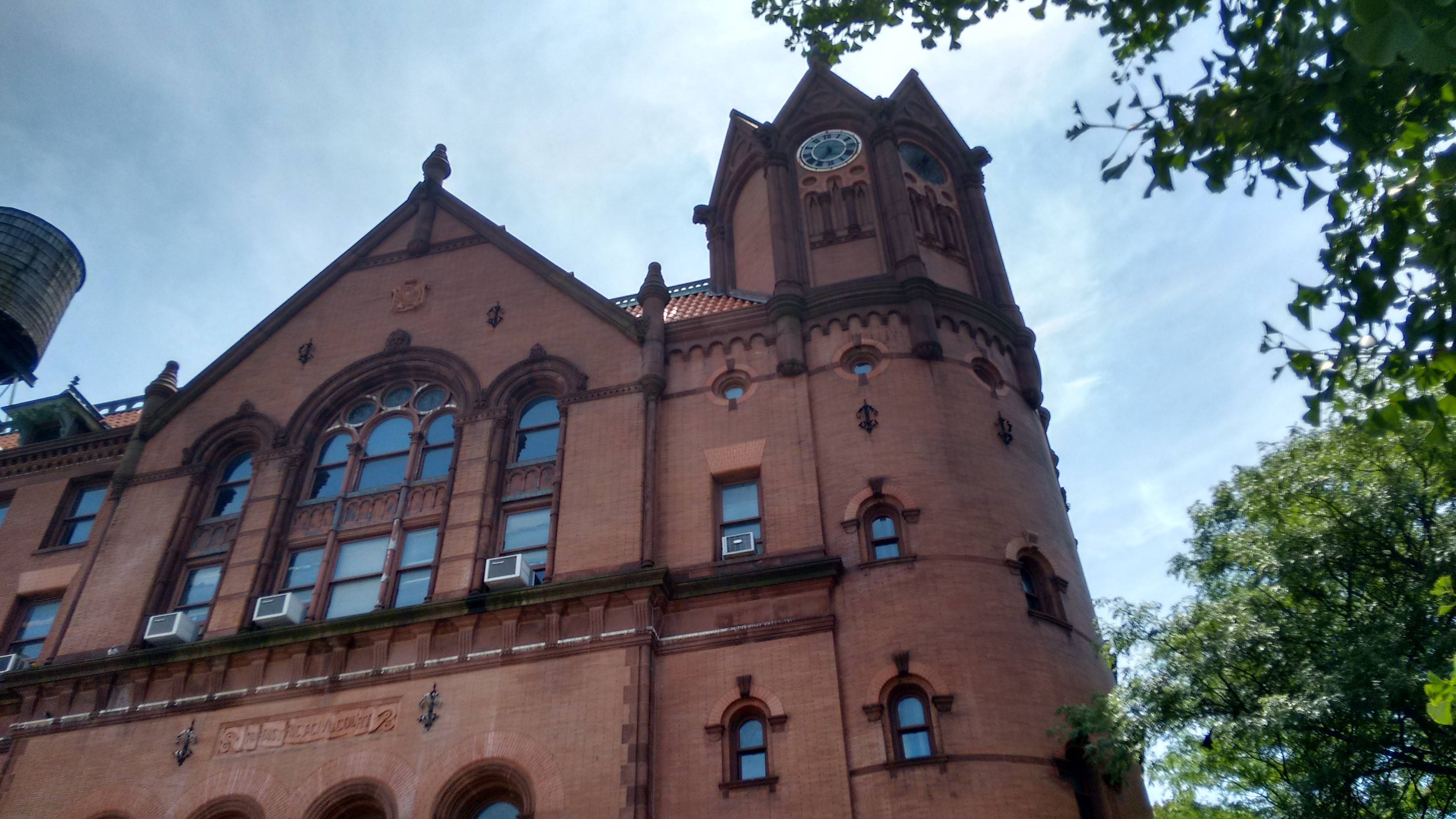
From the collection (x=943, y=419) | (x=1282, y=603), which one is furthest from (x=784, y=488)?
(x=1282, y=603)

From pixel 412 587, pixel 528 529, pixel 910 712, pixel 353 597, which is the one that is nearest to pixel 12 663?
pixel 353 597

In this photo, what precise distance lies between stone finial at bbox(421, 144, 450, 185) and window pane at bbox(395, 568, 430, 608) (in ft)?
42.7

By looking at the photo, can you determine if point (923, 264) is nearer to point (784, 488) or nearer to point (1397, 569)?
point (784, 488)

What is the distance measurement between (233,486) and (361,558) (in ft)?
16.8

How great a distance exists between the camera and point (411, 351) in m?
26.9

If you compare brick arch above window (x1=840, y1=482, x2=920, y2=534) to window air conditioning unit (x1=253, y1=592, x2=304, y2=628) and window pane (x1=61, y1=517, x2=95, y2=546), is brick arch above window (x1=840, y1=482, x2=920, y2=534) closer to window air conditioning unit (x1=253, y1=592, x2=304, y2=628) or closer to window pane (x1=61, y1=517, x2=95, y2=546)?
window air conditioning unit (x1=253, y1=592, x2=304, y2=628)

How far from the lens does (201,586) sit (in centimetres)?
2436

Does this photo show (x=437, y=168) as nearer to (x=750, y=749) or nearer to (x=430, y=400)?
(x=430, y=400)

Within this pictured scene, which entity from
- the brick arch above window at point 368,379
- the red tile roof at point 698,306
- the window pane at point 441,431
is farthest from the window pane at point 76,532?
the red tile roof at point 698,306

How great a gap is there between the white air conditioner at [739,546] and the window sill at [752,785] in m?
4.47

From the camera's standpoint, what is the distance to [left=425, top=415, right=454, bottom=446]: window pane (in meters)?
25.3

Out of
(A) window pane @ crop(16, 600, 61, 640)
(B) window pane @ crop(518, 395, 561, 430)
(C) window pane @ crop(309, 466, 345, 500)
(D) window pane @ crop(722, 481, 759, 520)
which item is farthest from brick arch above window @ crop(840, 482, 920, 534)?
(A) window pane @ crop(16, 600, 61, 640)

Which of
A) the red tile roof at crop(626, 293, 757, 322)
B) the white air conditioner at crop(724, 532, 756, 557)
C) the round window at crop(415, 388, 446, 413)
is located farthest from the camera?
the round window at crop(415, 388, 446, 413)

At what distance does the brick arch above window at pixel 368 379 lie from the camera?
1028 inches
